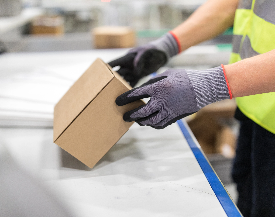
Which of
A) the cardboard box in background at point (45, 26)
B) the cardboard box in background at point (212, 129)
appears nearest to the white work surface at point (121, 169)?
the cardboard box in background at point (212, 129)

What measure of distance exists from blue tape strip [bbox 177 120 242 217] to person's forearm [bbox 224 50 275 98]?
26 centimetres

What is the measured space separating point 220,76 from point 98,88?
37 centimetres

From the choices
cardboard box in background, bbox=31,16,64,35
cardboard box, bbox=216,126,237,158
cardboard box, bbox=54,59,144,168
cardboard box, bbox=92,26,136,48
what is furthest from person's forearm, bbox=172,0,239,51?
cardboard box in background, bbox=31,16,64,35

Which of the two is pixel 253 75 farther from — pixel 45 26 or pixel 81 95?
pixel 45 26

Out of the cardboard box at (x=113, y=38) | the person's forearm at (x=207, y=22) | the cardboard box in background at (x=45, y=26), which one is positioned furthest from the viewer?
the cardboard box in background at (x=45, y=26)

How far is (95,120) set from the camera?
0.77 meters

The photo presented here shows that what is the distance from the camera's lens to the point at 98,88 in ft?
2.45

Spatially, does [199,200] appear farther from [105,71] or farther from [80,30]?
[80,30]

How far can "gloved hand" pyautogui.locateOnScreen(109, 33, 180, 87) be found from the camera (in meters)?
1.10

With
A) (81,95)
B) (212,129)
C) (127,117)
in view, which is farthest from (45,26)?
(127,117)

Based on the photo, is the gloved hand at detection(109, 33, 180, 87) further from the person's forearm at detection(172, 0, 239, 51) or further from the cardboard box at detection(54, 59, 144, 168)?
the cardboard box at detection(54, 59, 144, 168)

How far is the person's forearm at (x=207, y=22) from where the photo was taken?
1.09 metres

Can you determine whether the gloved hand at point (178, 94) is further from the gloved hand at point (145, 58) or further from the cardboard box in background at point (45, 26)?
the cardboard box in background at point (45, 26)

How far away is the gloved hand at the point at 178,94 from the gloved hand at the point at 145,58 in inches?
15.4
